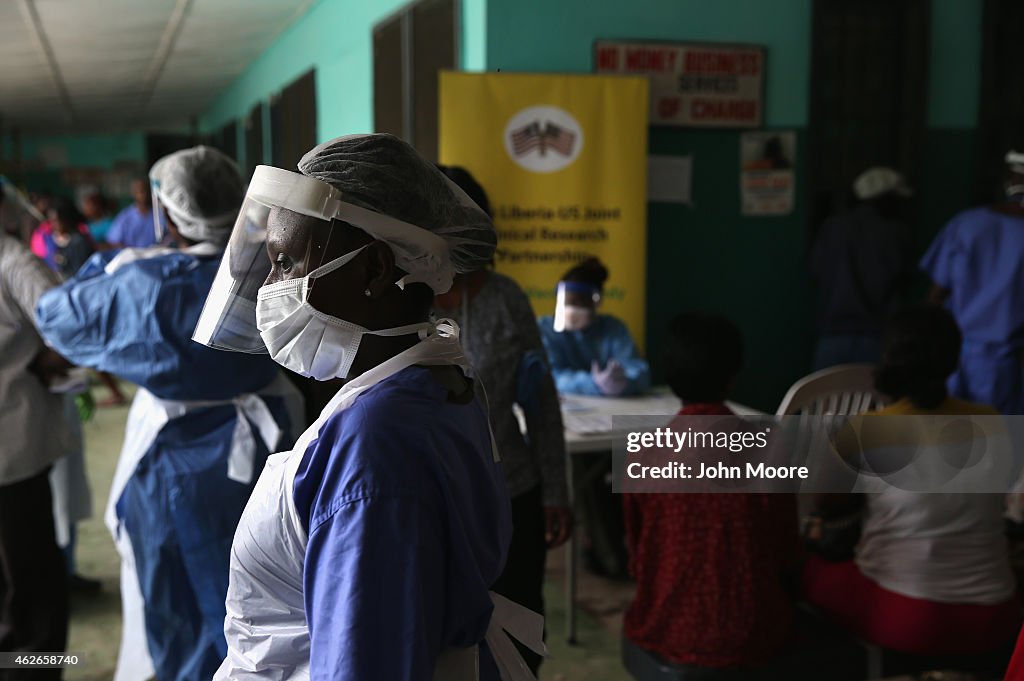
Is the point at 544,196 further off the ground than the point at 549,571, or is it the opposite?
the point at 544,196

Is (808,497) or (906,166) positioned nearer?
(808,497)

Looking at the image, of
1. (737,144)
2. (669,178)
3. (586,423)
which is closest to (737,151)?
(737,144)

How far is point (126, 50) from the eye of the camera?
28.9 feet

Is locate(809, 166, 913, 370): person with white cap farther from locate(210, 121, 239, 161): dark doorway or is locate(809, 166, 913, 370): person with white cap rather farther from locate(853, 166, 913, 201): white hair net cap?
locate(210, 121, 239, 161): dark doorway

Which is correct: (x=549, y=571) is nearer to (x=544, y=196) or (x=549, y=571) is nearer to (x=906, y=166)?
(x=544, y=196)

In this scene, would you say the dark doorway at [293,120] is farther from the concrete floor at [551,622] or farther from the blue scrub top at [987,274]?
the blue scrub top at [987,274]

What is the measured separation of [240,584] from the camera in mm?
1051

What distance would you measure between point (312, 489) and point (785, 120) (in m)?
4.35

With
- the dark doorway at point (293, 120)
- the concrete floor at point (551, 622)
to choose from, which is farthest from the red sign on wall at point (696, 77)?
the dark doorway at point (293, 120)

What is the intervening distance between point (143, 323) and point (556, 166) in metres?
2.41

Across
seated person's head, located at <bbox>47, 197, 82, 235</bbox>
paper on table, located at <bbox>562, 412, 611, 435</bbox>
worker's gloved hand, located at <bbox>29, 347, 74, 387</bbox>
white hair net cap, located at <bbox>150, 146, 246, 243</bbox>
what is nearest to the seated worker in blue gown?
paper on table, located at <bbox>562, 412, 611, 435</bbox>

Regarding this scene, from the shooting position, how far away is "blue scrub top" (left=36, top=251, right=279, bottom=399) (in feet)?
6.47

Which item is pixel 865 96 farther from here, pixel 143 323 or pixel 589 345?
pixel 143 323

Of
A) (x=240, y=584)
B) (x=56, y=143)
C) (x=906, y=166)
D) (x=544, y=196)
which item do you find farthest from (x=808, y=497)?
(x=56, y=143)
